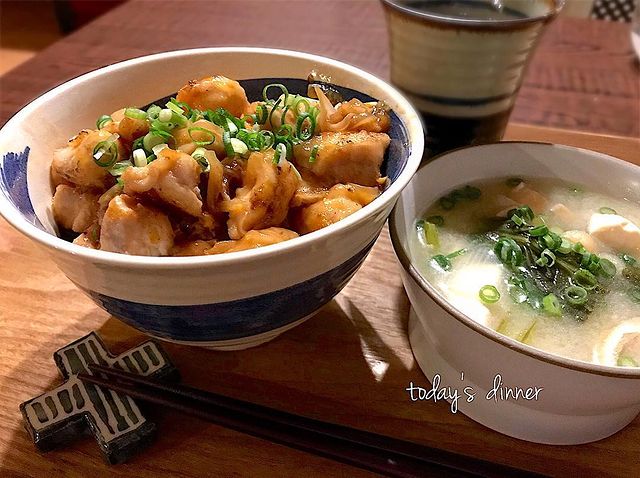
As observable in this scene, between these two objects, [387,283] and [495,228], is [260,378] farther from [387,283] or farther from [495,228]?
[495,228]

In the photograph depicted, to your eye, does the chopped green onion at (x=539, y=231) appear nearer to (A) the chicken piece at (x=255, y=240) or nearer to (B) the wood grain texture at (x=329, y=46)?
(A) the chicken piece at (x=255, y=240)

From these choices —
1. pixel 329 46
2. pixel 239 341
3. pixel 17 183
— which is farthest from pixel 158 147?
pixel 329 46

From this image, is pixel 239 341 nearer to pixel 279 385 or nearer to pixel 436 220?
pixel 279 385

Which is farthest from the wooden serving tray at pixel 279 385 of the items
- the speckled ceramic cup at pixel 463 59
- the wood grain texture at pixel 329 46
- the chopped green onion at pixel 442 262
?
the wood grain texture at pixel 329 46

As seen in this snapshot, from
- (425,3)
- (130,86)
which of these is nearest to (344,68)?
(130,86)

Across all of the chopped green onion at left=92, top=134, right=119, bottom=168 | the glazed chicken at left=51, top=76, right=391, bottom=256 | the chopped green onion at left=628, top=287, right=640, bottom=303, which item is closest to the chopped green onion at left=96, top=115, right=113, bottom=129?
the glazed chicken at left=51, top=76, right=391, bottom=256
